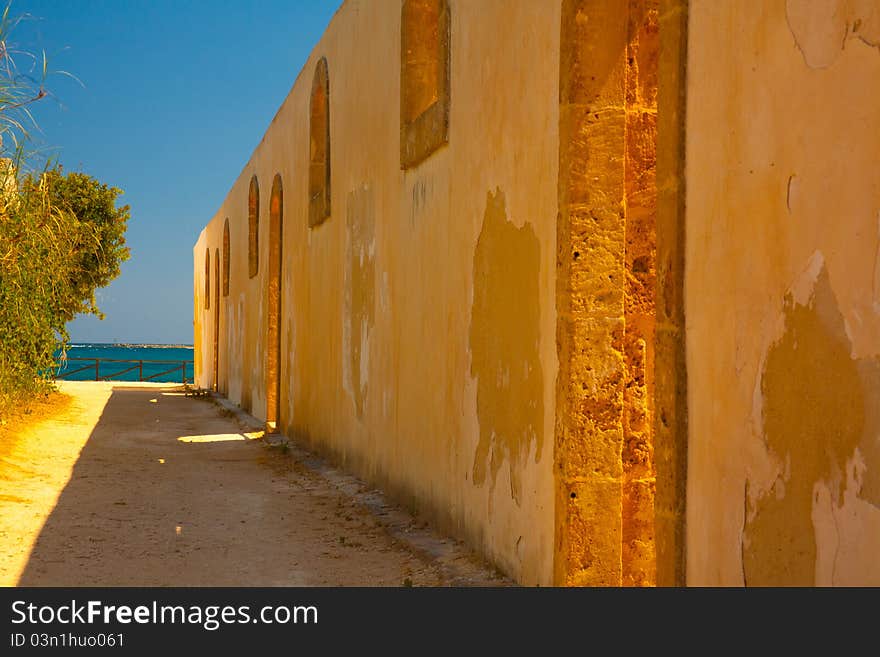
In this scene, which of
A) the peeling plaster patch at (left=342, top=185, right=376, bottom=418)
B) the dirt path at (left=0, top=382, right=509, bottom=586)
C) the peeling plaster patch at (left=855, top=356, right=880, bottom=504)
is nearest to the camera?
the peeling plaster patch at (left=855, top=356, right=880, bottom=504)

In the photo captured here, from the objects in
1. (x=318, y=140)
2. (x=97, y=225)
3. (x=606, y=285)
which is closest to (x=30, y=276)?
(x=318, y=140)

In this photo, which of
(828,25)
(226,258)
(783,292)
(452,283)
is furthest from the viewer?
(226,258)

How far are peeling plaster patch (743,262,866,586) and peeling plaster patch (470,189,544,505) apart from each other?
1576 millimetres

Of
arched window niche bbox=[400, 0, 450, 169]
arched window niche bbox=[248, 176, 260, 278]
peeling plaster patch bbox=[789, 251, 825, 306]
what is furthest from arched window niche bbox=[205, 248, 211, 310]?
peeling plaster patch bbox=[789, 251, 825, 306]

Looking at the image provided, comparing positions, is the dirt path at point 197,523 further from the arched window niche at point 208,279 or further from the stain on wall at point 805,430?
the arched window niche at point 208,279

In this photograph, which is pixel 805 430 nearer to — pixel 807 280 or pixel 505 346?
pixel 807 280

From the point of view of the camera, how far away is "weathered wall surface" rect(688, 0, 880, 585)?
1.98 metres

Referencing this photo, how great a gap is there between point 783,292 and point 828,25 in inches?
25.2

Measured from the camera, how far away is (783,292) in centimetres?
226

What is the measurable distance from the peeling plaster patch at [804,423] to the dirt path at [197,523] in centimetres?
196

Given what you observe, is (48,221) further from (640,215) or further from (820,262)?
(820,262)

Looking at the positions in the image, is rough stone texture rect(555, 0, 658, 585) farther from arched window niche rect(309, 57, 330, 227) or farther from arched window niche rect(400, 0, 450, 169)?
arched window niche rect(309, 57, 330, 227)

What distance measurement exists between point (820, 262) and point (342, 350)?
20.5 ft

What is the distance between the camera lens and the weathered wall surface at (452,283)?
3.94m
